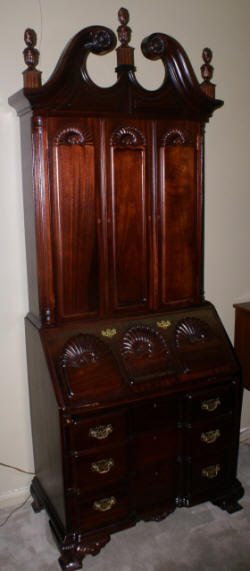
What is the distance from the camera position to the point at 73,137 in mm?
1995

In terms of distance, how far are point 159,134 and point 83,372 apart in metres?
1.17

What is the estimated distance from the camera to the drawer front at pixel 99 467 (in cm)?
203

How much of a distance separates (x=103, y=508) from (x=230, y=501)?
0.77 m

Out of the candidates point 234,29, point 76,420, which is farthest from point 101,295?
point 234,29

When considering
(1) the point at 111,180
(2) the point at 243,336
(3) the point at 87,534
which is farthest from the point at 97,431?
(2) the point at 243,336

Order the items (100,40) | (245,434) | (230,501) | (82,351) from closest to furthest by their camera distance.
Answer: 1. (100,40)
2. (82,351)
3. (230,501)
4. (245,434)

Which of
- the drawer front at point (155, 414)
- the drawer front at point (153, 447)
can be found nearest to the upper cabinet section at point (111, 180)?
the drawer front at point (155, 414)

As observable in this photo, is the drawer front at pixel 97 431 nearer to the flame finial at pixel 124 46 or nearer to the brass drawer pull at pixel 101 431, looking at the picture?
the brass drawer pull at pixel 101 431

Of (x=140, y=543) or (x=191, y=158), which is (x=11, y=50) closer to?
(x=191, y=158)

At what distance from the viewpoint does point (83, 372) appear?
6.64 ft

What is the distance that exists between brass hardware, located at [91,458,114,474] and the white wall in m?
0.66

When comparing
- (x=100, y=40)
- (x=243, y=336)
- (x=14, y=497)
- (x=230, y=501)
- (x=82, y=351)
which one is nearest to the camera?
(x=100, y=40)

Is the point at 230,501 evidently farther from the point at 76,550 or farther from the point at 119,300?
the point at 119,300

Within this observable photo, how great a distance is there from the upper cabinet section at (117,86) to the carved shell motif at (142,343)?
1.02 meters
